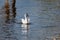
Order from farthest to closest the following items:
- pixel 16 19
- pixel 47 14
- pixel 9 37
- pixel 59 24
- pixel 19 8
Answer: pixel 19 8 → pixel 47 14 → pixel 16 19 → pixel 59 24 → pixel 9 37

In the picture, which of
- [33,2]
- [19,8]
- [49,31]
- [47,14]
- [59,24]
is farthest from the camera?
[33,2]

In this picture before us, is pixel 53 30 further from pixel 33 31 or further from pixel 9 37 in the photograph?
pixel 9 37

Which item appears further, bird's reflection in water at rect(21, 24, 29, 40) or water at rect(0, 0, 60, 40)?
water at rect(0, 0, 60, 40)

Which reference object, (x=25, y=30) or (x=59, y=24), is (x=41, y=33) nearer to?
(x=25, y=30)

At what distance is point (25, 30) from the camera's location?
77.3ft

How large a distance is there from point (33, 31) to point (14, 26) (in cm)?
179

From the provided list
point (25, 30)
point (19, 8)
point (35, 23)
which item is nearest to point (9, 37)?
point (25, 30)

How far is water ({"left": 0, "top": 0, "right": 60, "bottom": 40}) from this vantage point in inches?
874

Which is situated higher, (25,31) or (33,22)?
(33,22)

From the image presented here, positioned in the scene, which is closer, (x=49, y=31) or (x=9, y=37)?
(x=9, y=37)

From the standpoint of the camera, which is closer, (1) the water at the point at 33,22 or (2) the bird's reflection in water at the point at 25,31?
(2) the bird's reflection in water at the point at 25,31

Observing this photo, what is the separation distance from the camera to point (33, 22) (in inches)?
1027

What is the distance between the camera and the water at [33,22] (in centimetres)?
2219

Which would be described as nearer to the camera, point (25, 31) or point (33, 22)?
point (25, 31)
